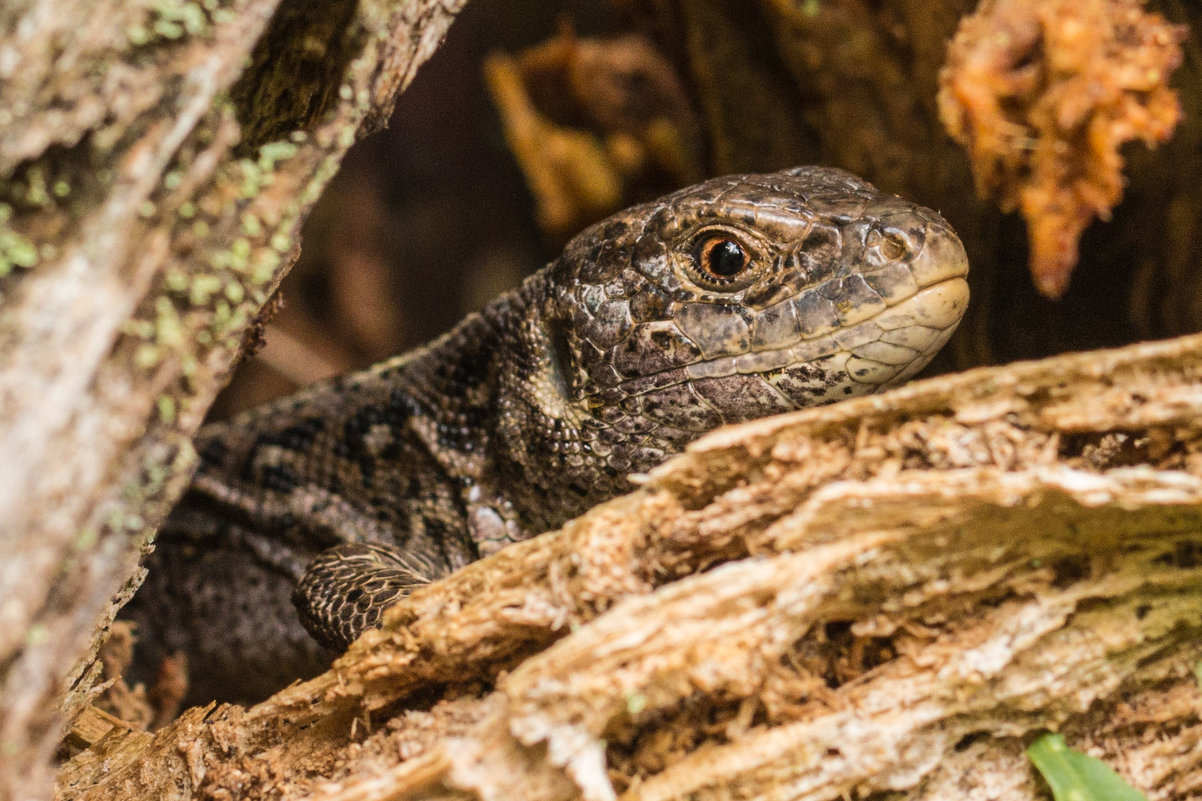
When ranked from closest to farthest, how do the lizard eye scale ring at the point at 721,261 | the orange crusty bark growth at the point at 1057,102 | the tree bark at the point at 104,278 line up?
the tree bark at the point at 104,278 < the orange crusty bark growth at the point at 1057,102 < the lizard eye scale ring at the point at 721,261

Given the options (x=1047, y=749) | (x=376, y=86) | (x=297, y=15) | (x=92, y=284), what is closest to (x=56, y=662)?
(x=92, y=284)

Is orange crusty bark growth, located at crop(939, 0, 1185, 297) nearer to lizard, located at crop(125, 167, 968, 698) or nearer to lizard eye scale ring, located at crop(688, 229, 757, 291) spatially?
lizard, located at crop(125, 167, 968, 698)

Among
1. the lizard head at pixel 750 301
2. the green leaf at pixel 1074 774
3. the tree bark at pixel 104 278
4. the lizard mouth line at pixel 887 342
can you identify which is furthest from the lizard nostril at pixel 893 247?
the tree bark at pixel 104 278

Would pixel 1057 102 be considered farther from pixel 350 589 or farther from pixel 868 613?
pixel 350 589

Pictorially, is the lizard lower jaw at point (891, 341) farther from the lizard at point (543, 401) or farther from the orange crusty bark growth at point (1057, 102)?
the orange crusty bark growth at point (1057, 102)

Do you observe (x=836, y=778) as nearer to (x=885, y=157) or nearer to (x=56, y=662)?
(x=56, y=662)

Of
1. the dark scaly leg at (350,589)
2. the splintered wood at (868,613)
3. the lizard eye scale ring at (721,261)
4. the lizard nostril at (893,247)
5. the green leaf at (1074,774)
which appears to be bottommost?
the green leaf at (1074,774)

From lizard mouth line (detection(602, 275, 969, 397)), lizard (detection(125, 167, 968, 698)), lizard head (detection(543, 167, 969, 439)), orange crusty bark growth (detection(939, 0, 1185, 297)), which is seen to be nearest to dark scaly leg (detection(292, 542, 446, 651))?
lizard (detection(125, 167, 968, 698))
